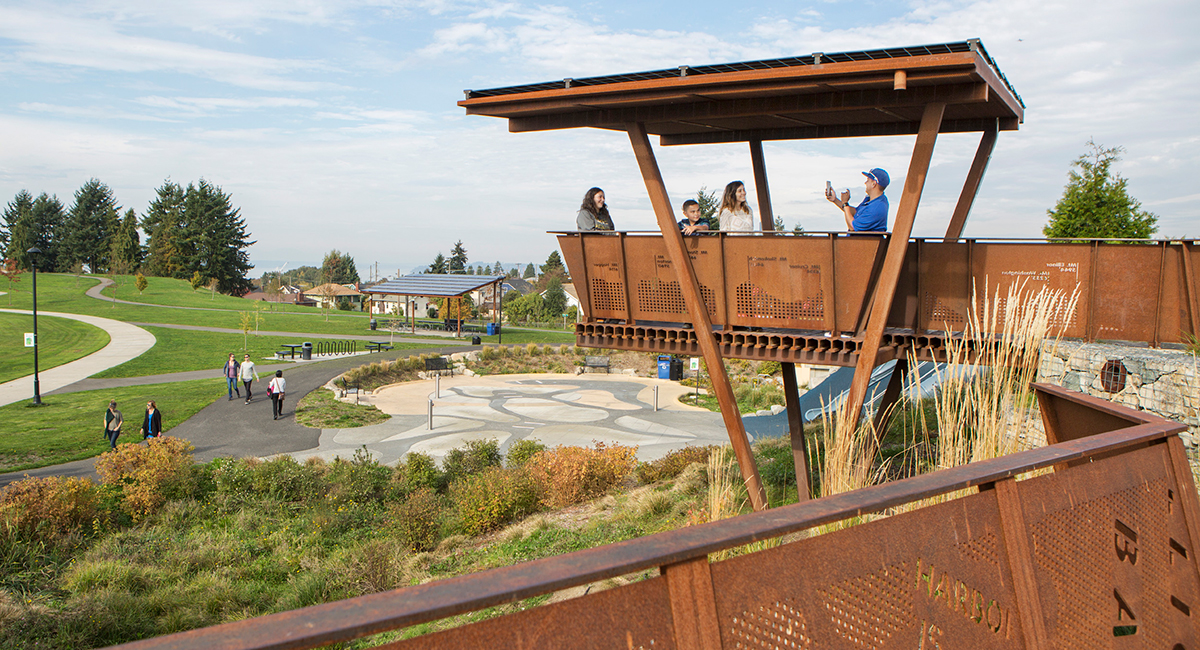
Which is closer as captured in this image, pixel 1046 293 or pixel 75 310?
pixel 1046 293

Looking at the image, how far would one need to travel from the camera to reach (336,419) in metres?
26.8

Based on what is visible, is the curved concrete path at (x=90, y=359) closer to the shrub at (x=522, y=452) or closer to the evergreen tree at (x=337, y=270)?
the shrub at (x=522, y=452)

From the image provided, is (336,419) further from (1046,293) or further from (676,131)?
(1046,293)

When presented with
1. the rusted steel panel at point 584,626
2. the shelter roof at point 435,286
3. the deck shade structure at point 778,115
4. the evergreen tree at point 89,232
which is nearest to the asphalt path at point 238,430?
the deck shade structure at point 778,115

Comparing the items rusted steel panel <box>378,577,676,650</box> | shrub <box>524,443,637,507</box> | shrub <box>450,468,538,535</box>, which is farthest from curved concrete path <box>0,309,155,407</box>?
rusted steel panel <box>378,577,676,650</box>

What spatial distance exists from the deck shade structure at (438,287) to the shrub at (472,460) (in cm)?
3345

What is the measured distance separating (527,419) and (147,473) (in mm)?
13473

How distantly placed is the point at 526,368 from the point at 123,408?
2007 centimetres

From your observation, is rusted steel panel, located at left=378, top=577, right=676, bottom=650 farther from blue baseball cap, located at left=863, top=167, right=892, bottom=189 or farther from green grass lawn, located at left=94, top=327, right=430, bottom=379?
green grass lawn, located at left=94, top=327, right=430, bottom=379

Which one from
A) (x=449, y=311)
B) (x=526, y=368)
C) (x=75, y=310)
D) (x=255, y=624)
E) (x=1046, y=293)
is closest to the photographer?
(x=255, y=624)

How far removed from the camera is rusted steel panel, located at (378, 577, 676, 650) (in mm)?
1489

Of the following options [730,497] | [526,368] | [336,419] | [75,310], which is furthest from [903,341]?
[75,310]

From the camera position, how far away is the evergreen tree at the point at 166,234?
292ft

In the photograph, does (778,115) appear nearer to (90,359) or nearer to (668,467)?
(668,467)
